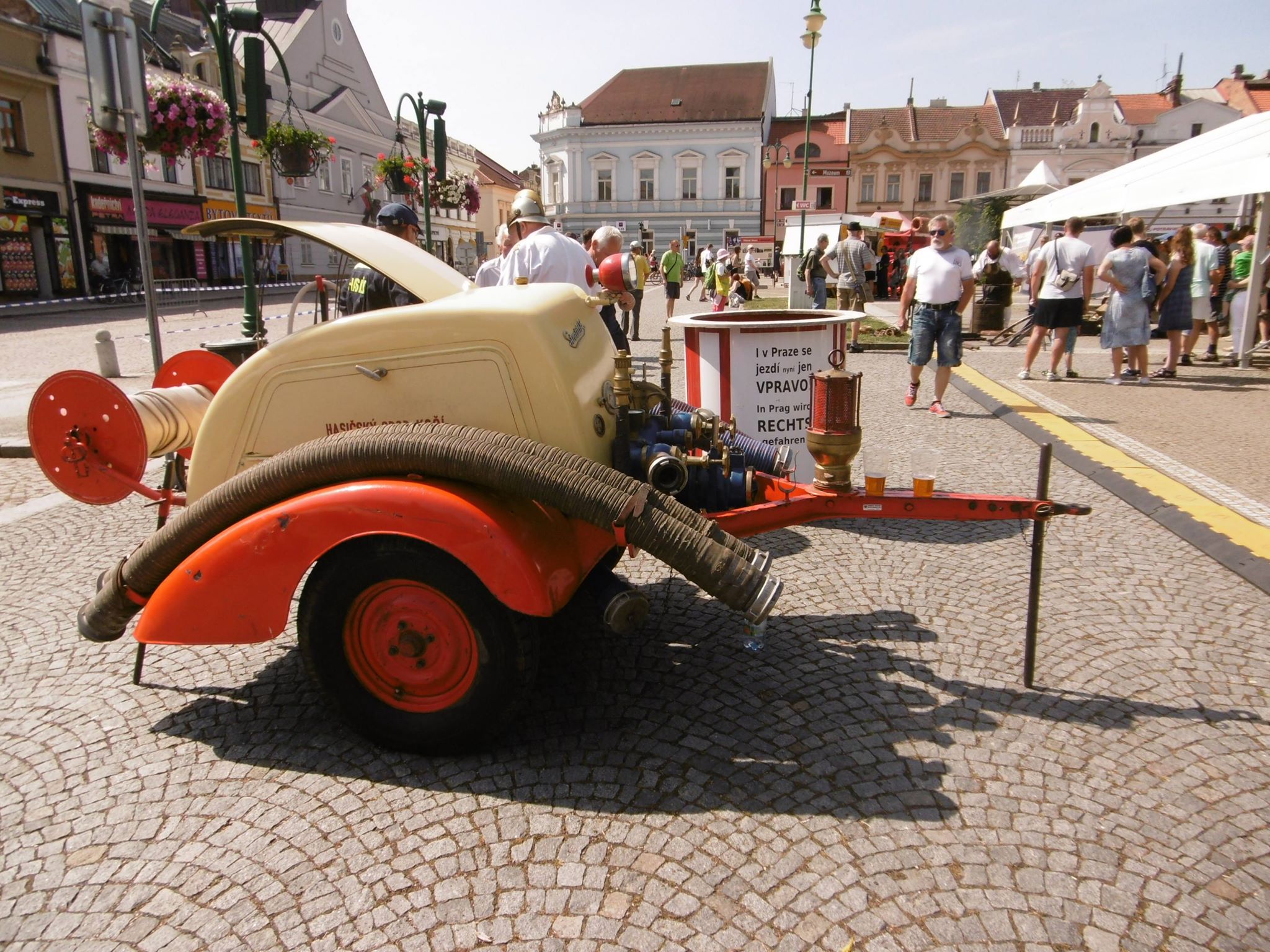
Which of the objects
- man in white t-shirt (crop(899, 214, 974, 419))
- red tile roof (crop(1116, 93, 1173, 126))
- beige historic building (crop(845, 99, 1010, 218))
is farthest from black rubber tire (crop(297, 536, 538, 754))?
red tile roof (crop(1116, 93, 1173, 126))

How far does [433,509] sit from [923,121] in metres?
68.7

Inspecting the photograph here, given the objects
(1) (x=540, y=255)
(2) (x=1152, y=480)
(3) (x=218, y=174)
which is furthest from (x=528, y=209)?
(3) (x=218, y=174)

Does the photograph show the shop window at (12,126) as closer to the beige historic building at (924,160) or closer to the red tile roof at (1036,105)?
the beige historic building at (924,160)

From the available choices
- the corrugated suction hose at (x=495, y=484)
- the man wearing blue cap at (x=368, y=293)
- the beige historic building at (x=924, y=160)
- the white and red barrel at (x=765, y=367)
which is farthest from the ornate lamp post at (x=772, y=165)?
the corrugated suction hose at (x=495, y=484)

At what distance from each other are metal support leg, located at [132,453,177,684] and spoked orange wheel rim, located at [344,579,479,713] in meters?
0.90

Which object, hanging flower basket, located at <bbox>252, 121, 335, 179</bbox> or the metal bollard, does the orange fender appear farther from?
the metal bollard

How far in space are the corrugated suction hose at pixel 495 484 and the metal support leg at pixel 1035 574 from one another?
1.13 metres

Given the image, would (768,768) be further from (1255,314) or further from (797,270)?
(797,270)

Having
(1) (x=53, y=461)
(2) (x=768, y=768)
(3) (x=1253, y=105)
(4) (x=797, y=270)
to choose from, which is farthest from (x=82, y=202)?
(3) (x=1253, y=105)

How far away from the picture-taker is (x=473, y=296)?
303 cm

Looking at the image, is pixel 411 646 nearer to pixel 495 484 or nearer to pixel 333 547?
pixel 333 547

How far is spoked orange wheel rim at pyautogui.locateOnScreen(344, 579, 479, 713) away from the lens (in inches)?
107

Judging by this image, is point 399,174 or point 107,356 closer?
point 107,356

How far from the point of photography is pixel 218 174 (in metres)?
36.9
